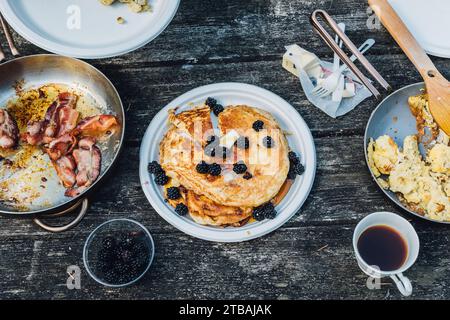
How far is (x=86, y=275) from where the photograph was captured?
1690 millimetres

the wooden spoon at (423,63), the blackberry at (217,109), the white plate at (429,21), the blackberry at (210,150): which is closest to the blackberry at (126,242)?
the blackberry at (210,150)

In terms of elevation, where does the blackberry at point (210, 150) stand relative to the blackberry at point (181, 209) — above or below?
above

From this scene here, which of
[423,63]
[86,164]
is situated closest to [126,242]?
[86,164]

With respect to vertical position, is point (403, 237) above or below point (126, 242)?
below

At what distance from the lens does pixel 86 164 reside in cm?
177

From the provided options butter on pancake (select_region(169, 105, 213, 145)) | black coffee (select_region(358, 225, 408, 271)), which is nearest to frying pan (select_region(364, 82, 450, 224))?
black coffee (select_region(358, 225, 408, 271))

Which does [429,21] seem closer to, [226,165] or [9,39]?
[226,165]

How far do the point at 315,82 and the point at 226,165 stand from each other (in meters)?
0.48

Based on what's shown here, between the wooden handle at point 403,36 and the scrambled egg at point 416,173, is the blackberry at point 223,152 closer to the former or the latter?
the scrambled egg at point 416,173

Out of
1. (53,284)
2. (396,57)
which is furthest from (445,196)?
(53,284)

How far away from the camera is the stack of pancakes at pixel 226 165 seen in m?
1.66

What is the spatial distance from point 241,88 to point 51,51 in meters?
0.70

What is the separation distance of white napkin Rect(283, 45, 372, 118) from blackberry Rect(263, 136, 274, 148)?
276 mm

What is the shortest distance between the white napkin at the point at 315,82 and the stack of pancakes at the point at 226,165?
213 mm
